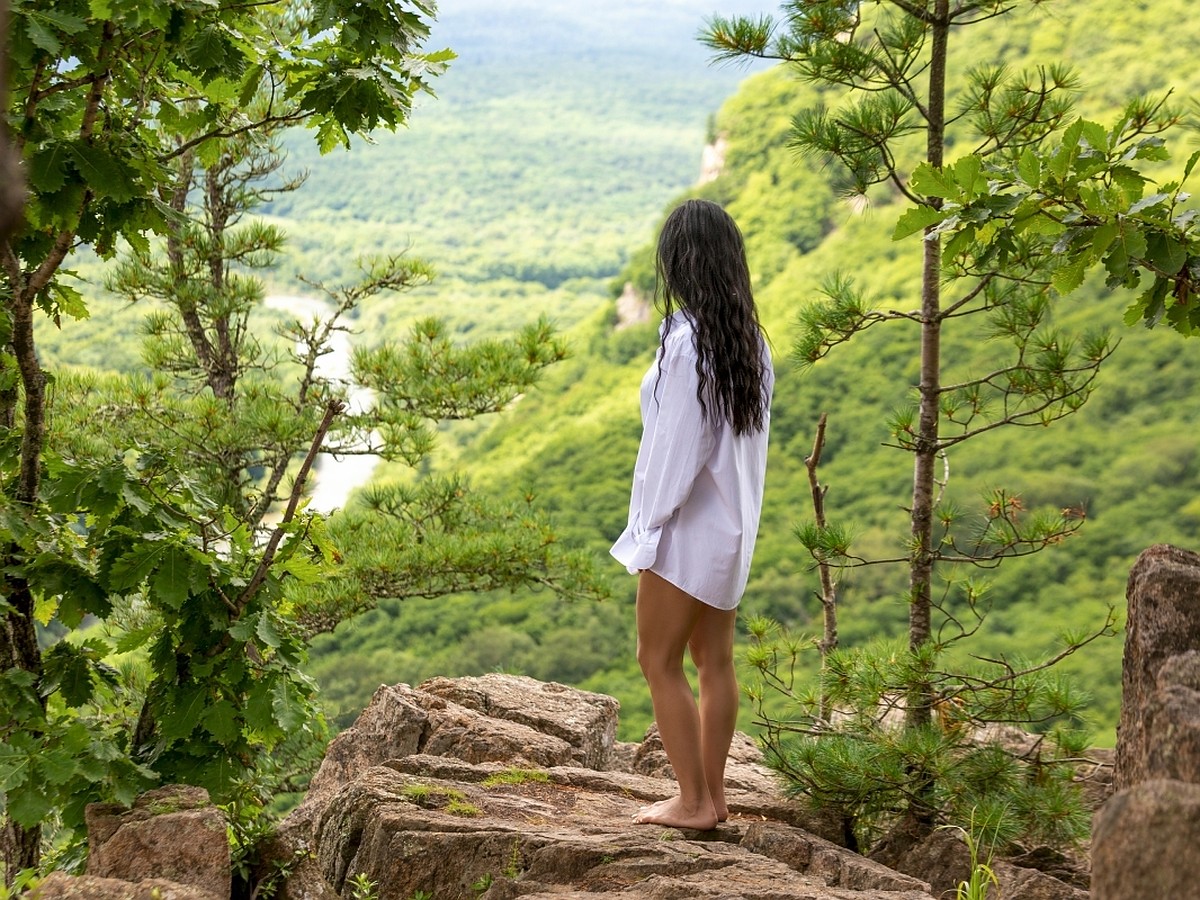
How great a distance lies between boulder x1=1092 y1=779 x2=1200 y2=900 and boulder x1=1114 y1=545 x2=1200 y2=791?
12.0 inches

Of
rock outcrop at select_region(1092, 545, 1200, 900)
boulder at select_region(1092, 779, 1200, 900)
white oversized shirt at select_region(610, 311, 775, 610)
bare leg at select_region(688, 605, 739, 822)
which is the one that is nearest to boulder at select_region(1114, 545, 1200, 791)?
rock outcrop at select_region(1092, 545, 1200, 900)

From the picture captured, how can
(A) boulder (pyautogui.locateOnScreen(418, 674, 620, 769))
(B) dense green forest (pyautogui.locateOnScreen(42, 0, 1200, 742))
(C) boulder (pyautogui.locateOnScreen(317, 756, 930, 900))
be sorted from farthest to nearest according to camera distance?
(B) dense green forest (pyautogui.locateOnScreen(42, 0, 1200, 742)), (A) boulder (pyautogui.locateOnScreen(418, 674, 620, 769)), (C) boulder (pyautogui.locateOnScreen(317, 756, 930, 900))

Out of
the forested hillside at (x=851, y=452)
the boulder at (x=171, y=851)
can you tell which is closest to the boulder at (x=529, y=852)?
the boulder at (x=171, y=851)

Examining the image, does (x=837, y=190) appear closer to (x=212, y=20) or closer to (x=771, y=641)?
(x=771, y=641)

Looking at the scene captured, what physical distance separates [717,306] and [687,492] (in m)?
0.43

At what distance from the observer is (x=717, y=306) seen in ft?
8.64

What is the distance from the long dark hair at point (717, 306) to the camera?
103 inches

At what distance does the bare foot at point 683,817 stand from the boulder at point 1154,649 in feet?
3.58

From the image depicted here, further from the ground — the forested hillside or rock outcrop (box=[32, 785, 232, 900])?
the forested hillside

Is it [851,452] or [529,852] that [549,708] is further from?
[851,452]

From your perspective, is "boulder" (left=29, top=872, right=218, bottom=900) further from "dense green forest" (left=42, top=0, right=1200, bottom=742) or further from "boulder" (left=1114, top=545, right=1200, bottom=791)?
"dense green forest" (left=42, top=0, right=1200, bottom=742)

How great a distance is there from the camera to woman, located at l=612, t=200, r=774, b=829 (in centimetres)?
261

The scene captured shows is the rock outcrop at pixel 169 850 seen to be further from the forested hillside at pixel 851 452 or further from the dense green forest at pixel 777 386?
the forested hillside at pixel 851 452

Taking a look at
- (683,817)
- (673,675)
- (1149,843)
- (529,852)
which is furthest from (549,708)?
(1149,843)
